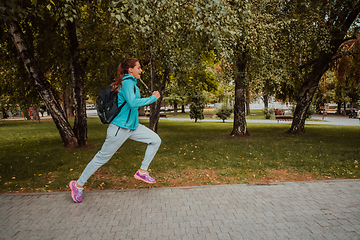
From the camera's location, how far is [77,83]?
28.2 feet

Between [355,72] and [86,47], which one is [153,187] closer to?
[86,47]

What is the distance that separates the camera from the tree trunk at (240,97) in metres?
11.0

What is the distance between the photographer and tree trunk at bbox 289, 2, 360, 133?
10230 mm

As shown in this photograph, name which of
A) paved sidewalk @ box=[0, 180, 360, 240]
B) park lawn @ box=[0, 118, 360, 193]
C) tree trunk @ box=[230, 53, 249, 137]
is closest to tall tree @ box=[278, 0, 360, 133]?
tree trunk @ box=[230, 53, 249, 137]

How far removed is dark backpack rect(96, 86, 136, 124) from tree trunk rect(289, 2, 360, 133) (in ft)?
32.8

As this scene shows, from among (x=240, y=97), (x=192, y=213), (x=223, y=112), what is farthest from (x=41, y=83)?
(x=223, y=112)

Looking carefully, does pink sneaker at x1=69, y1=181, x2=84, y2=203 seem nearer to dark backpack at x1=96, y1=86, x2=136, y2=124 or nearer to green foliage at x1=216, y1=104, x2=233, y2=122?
dark backpack at x1=96, y1=86, x2=136, y2=124

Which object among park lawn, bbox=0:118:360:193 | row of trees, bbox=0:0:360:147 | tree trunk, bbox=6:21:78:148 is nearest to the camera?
park lawn, bbox=0:118:360:193

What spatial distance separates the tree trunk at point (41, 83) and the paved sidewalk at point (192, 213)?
13.3ft

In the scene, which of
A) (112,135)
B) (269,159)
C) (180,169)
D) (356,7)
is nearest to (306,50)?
(356,7)

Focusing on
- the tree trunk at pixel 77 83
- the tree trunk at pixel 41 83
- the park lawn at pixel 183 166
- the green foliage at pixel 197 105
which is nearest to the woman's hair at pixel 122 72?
the park lawn at pixel 183 166

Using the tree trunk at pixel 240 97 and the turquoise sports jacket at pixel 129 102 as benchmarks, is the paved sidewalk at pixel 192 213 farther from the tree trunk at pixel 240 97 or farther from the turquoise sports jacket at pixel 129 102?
the tree trunk at pixel 240 97

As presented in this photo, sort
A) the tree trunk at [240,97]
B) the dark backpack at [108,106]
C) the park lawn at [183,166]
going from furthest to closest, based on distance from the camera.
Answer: the tree trunk at [240,97] < the park lawn at [183,166] < the dark backpack at [108,106]

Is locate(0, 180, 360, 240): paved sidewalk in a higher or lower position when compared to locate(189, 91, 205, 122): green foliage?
lower
